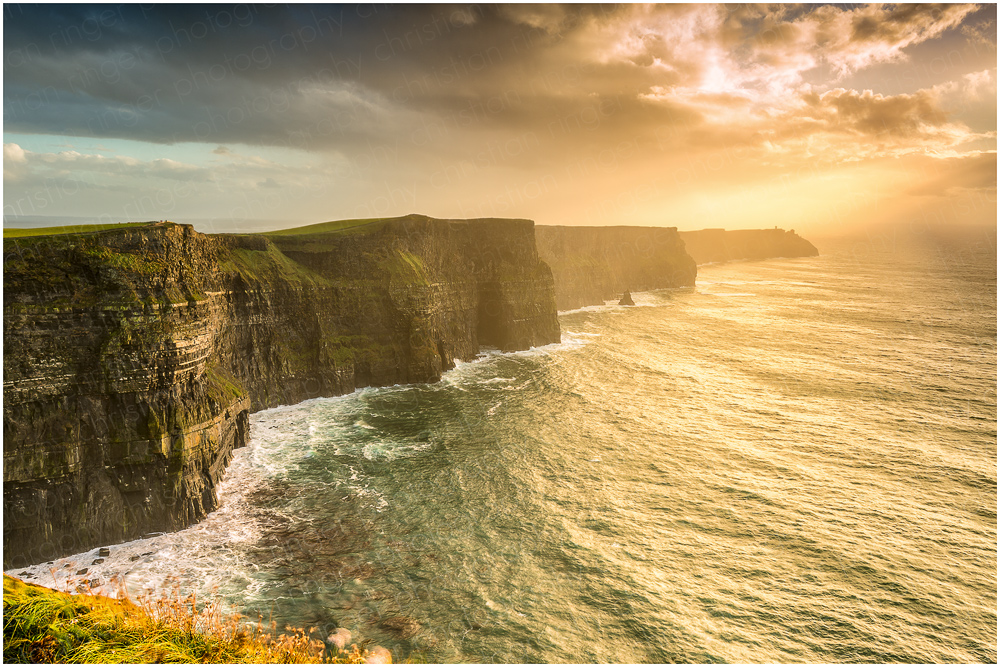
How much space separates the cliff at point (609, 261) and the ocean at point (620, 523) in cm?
5992

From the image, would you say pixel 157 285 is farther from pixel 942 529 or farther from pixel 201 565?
pixel 942 529

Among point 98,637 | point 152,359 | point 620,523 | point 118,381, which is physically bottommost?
point 620,523

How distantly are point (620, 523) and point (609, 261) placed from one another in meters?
110

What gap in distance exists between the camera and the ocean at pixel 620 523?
21.2 meters

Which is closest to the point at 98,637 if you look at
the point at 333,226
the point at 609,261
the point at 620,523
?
the point at 620,523

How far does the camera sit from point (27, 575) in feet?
76.2

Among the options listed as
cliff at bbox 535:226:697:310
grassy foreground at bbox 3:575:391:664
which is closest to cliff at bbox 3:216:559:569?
Result: grassy foreground at bbox 3:575:391:664

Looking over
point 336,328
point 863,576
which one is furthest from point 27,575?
point 863,576

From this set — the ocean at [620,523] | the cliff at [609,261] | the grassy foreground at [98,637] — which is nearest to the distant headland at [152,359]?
the ocean at [620,523]

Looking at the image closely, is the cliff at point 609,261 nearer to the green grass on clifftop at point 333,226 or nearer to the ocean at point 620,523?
the green grass on clifftop at point 333,226

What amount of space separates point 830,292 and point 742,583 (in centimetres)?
12747

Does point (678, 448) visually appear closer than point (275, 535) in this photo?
No

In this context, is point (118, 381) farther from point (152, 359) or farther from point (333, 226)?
point (333, 226)

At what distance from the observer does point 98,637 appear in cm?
1166
